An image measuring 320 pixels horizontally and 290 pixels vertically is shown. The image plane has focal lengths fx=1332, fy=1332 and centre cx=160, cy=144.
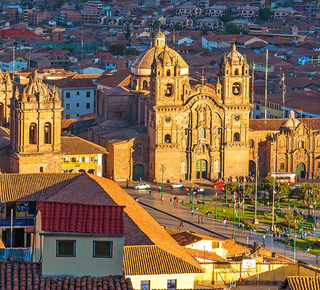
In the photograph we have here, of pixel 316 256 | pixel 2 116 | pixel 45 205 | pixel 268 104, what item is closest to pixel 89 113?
pixel 268 104

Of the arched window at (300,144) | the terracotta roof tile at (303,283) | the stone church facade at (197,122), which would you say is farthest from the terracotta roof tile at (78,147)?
the terracotta roof tile at (303,283)

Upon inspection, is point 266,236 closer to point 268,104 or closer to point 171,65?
point 171,65

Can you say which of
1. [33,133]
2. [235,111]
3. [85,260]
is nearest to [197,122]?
[235,111]

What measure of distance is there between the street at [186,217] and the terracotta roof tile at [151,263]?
2945cm

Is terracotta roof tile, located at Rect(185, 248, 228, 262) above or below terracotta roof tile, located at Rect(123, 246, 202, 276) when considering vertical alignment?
below

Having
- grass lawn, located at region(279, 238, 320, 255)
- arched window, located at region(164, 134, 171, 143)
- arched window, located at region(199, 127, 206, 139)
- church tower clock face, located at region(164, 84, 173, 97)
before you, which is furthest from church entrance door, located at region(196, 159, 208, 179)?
grass lawn, located at region(279, 238, 320, 255)

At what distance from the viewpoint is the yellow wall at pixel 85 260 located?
43250 mm

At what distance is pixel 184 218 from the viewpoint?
333ft

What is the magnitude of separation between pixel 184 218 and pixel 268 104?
52403 millimetres

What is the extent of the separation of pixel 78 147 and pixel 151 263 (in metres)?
60.1

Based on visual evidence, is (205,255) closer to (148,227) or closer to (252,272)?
(252,272)

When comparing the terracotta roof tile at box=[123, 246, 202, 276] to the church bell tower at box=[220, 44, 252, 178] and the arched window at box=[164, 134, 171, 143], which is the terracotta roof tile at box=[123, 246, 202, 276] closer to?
the arched window at box=[164, 134, 171, 143]

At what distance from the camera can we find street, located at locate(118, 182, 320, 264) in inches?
3565

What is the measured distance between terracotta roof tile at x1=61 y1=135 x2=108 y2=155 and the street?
3700 millimetres
